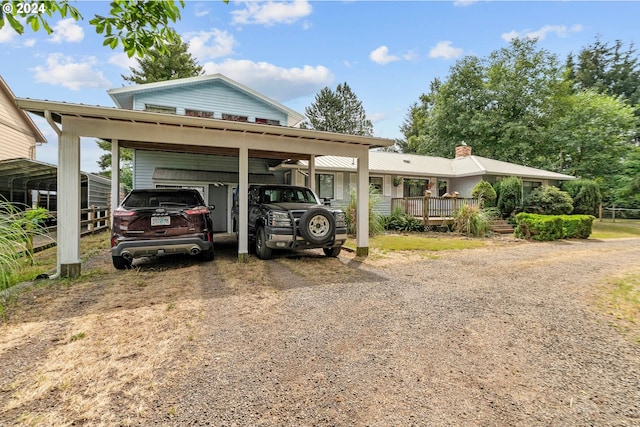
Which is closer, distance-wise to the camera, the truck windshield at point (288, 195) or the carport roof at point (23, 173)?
the truck windshield at point (288, 195)

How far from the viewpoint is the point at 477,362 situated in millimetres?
2805

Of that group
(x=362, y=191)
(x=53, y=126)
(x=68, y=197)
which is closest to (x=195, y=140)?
(x=53, y=126)

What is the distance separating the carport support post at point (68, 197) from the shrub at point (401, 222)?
11.5m

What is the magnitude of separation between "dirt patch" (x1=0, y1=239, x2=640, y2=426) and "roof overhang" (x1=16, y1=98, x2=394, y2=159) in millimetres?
2809

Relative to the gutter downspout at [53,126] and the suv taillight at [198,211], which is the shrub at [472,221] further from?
the gutter downspout at [53,126]

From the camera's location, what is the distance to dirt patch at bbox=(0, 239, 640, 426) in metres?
2.12

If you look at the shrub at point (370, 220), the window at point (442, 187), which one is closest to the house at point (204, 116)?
the shrub at point (370, 220)

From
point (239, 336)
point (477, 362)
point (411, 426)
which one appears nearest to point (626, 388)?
point (477, 362)

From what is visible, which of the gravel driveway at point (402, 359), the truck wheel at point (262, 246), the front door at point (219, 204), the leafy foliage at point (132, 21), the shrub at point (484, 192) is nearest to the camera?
the gravel driveway at point (402, 359)

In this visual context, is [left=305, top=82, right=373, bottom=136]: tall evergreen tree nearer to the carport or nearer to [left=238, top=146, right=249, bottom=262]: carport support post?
the carport

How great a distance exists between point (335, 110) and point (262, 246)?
32.8 meters

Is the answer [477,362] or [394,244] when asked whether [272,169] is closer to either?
[394,244]

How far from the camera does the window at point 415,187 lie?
17.6m

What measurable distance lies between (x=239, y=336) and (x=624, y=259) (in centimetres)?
1034
